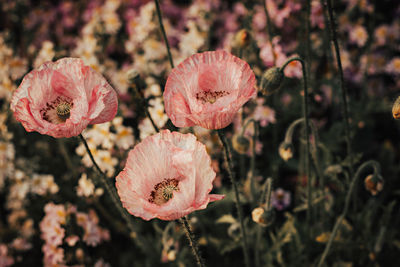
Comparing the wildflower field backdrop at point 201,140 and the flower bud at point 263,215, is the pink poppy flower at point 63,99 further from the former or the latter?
the flower bud at point 263,215

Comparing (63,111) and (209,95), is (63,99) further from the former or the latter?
(209,95)

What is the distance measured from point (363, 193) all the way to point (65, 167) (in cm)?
169

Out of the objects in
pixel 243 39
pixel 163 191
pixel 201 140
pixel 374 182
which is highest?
pixel 243 39

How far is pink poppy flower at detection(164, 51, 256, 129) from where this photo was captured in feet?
2.43

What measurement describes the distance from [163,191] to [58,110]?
1.08ft

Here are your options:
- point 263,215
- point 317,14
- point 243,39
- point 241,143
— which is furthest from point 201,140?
point 317,14

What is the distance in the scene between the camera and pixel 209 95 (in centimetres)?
87

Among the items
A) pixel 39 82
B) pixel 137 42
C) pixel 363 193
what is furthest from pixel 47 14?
pixel 363 193

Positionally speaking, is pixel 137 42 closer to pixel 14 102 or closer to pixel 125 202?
pixel 14 102

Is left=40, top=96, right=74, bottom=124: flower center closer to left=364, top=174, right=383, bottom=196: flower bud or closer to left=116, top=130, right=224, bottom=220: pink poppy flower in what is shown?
left=116, top=130, right=224, bottom=220: pink poppy flower

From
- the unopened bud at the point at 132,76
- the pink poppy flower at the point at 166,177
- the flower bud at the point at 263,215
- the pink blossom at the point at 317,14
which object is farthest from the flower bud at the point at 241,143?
the pink blossom at the point at 317,14

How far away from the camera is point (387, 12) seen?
264 cm

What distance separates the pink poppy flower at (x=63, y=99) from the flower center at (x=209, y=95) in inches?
7.7

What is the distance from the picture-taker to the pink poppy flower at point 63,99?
30.6 inches
